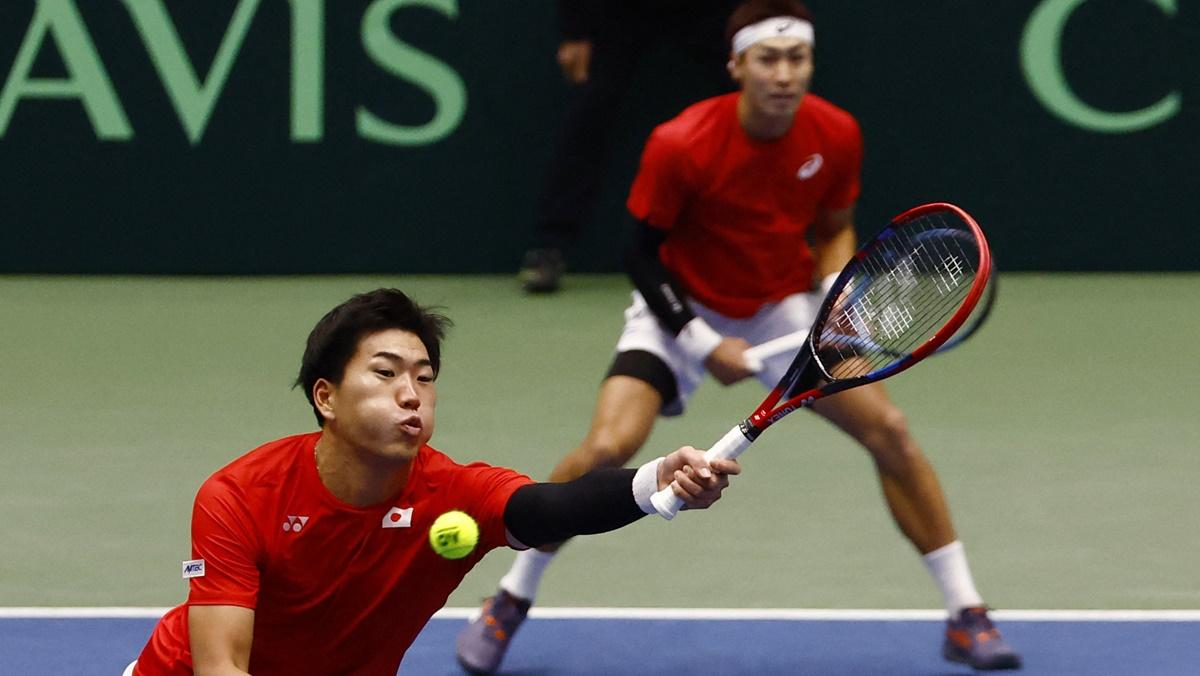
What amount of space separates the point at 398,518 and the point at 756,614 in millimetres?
1844

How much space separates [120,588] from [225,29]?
4164mm

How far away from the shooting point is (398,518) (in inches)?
153

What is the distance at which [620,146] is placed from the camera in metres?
9.49

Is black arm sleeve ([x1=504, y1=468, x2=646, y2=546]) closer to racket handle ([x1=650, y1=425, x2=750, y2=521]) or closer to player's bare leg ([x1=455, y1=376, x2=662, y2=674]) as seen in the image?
racket handle ([x1=650, y1=425, x2=750, y2=521])

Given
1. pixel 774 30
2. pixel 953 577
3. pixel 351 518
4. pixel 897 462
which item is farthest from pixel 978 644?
pixel 351 518

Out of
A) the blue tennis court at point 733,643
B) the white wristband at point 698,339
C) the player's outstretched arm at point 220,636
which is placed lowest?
the blue tennis court at point 733,643

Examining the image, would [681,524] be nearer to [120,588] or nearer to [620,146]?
[120,588]

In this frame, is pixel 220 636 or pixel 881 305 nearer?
pixel 220 636

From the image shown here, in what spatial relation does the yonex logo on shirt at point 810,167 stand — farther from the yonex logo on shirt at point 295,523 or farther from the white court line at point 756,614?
the yonex logo on shirt at point 295,523

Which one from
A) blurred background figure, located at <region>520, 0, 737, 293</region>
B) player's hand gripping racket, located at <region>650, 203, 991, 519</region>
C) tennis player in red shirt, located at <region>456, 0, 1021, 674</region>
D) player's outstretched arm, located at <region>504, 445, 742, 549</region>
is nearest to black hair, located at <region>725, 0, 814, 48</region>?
tennis player in red shirt, located at <region>456, 0, 1021, 674</region>

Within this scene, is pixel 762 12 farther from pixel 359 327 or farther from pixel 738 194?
pixel 359 327

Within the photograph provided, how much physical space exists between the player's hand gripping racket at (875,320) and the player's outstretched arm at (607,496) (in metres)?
0.12

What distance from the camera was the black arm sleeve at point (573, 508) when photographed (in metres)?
3.64

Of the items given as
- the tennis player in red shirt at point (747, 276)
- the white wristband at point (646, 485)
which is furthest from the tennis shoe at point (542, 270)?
the white wristband at point (646, 485)
